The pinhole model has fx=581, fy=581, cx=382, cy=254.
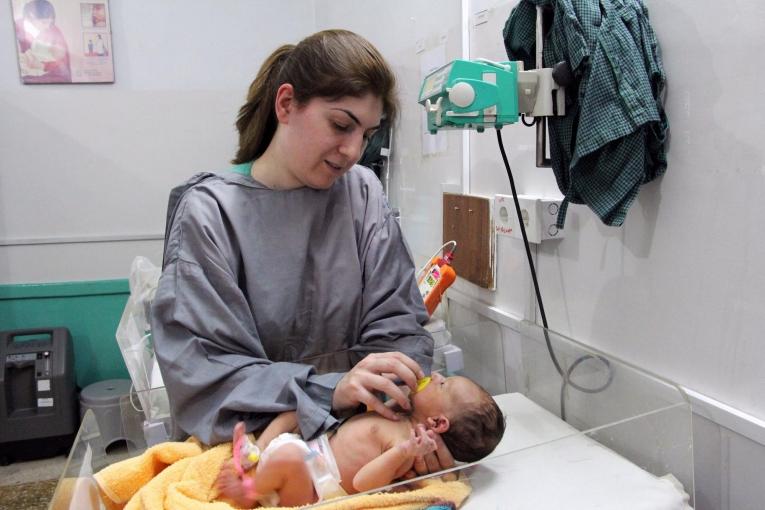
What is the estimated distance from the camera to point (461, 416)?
938 mm

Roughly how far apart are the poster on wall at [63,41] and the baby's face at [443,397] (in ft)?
8.16

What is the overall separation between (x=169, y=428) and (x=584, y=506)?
2.31ft

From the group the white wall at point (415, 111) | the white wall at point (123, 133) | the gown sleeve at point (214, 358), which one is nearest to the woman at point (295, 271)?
the gown sleeve at point (214, 358)

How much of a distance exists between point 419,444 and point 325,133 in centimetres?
55

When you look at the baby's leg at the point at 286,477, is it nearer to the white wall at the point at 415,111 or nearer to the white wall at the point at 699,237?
the white wall at the point at 699,237

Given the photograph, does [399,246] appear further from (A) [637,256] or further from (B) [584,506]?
(B) [584,506]

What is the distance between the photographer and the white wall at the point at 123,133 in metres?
2.73

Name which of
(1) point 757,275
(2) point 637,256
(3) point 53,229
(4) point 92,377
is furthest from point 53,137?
(1) point 757,275

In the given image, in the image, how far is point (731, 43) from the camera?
85 centimetres

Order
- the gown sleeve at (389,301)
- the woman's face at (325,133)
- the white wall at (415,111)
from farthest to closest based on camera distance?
the white wall at (415,111)
the gown sleeve at (389,301)
the woman's face at (325,133)

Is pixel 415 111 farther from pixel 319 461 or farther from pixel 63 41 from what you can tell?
pixel 63 41

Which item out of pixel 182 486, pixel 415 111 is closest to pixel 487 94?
pixel 182 486

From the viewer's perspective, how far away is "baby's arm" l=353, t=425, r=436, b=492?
833mm

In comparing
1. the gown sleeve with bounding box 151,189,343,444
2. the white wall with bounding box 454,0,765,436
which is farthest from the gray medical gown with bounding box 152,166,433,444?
the white wall with bounding box 454,0,765,436
